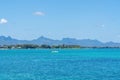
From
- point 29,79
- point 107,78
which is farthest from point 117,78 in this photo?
point 29,79

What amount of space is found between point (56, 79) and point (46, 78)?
72.4 inches

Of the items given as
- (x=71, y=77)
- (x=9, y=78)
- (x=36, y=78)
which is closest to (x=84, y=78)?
(x=71, y=77)

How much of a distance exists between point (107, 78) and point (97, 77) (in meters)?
1.59

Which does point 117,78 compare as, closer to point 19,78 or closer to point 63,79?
point 63,79

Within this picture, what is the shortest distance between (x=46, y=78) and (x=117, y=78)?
31.0 ft

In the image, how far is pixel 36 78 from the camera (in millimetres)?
49281

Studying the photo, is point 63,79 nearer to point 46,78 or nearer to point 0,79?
point 46,78

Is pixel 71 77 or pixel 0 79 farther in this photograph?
pixel 71 77

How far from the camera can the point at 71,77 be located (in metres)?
50.8

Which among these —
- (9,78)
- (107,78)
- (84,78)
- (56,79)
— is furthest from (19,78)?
(107,78)

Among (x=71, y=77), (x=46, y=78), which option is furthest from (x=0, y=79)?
(x=71, y=77)

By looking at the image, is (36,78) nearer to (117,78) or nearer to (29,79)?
(29,79)

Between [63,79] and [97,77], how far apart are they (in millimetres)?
5301

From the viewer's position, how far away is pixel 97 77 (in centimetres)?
5069
